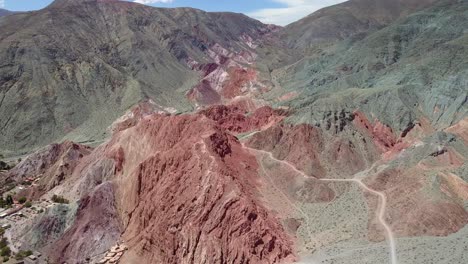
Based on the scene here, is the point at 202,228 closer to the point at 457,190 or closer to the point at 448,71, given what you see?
the point at 457,190

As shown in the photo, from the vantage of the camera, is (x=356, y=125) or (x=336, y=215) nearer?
(x=336, y=215)

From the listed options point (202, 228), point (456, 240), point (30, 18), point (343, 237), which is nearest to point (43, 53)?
point (30, 18)

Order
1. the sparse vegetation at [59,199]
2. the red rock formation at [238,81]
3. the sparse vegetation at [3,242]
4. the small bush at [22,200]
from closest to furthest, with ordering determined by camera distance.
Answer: the sparse vegetation at [3,242]
the sparse vegetation at [59,199]
the small bush at [22,200]
the red rock formation at [238,81]

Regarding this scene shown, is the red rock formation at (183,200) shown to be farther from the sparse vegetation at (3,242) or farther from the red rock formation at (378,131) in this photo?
the red rock formation at (378,131)

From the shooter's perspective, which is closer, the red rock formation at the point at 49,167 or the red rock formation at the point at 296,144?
the red rock formation at the point at 296,144

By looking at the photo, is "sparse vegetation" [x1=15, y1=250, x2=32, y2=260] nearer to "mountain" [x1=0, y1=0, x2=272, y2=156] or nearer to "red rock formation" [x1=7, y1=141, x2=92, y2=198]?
"red rock formation" [x1=7, y1=141, x2=92, y2=198]

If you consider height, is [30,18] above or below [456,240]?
above

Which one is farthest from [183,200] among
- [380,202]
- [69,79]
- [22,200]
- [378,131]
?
[69,79]

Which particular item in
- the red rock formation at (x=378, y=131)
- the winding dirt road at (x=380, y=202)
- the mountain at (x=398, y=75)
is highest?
the mountain at (x=398, y=75)

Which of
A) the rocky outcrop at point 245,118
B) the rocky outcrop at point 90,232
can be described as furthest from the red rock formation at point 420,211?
the rocky outcrop at point 245,118

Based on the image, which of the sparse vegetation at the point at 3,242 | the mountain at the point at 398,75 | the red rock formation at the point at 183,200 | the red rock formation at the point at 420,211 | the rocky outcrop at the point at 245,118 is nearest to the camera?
the red rock formation at the point at 420,211

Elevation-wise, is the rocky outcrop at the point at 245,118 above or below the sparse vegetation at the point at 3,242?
above
